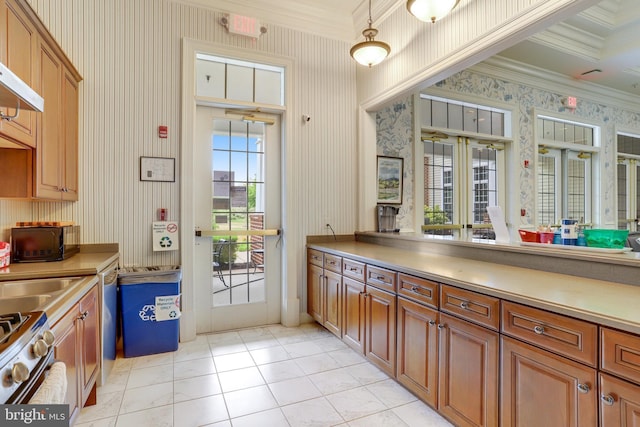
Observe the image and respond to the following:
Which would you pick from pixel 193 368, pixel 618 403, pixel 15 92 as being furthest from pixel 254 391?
pixel 15 92

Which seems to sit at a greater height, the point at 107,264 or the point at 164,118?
the point at 164,118

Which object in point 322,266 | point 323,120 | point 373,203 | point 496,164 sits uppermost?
point 323,120

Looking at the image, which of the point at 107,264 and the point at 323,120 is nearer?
the point at 107,264

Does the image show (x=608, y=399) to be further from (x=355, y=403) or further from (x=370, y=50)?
(x=370, y=50)

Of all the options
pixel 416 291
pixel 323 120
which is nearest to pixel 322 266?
pixel 416 291

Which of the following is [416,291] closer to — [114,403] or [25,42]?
Answer: [114,403]

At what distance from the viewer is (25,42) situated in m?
1.91

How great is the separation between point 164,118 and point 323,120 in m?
1.67

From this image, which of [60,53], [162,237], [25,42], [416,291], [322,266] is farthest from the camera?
[322,266]

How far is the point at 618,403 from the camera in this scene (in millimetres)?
1160

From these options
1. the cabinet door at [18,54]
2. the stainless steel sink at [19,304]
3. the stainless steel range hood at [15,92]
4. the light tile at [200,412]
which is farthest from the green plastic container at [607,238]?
the cabinet door at [18,54]

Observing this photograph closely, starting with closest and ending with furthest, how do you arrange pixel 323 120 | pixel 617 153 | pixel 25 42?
1. pixel 25 42
2. pixel 323 120
3. pixel 617 153

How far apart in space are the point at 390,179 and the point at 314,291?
5.48ft

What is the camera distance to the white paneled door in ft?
11.3
